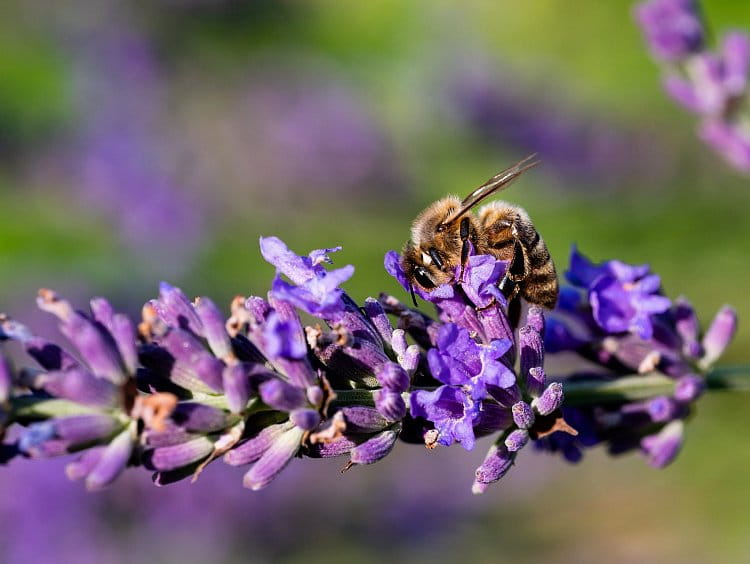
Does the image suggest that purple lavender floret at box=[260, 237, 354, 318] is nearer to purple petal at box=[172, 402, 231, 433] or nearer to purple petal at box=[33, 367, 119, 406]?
purple petal at box=[172, 402, 231, 433]

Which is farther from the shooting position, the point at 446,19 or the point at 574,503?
the point at 446,19

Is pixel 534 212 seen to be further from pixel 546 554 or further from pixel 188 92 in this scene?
pixel 188 92

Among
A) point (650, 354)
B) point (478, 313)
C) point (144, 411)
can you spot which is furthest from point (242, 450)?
point (650, 354)

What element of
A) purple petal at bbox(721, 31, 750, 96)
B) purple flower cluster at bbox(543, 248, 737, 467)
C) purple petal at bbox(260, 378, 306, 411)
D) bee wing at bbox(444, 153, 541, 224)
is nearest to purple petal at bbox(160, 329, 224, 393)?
purple petal at bbox(260, 378, 306, 411)

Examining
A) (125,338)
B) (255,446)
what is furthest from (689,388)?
(125,338)

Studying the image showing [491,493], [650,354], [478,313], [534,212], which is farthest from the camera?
[491,493]

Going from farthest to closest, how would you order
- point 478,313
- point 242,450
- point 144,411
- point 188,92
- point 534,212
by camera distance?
1. point 188,92
2. point 534,212
3. point 478,313
4. point 242,450
5. point 144,411

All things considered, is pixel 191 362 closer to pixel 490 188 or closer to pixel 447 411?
pixel 447 411
